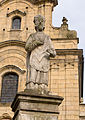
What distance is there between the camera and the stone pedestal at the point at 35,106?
741 cm

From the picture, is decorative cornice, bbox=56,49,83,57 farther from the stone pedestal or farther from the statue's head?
the stone pedestal

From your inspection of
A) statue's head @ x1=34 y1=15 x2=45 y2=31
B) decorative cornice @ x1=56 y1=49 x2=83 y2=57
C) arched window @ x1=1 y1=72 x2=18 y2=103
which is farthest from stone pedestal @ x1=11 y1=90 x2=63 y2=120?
decorative cornice @ x1=56 y1=49 x2=83 y2=57

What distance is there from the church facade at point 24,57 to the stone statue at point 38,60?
30.6 ft

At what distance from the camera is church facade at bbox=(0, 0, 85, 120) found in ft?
58.2

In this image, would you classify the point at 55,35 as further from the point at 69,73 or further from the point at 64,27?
the point at 69,73

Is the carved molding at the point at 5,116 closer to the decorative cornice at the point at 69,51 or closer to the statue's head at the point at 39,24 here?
the decorative cornice at the point at 69,51

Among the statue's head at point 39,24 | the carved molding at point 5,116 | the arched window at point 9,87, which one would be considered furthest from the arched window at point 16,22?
the statue's head at point 39,24

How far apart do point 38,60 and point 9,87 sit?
11.0 meters

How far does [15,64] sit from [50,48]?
10.9 meters

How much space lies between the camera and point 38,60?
8.27 metres

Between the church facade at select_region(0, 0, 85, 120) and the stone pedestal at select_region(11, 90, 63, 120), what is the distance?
962 centimetres

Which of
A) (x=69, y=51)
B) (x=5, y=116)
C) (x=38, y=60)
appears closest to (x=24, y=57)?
(x=69, y=51)

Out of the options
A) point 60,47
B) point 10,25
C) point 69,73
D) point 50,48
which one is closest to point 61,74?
point 69,73

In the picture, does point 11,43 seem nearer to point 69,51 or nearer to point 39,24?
point 69,51
